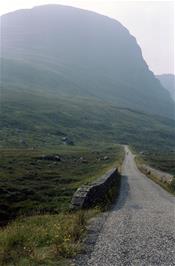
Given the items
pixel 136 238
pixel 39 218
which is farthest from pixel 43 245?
pixel 39 218

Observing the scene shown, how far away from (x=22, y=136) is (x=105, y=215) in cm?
13523

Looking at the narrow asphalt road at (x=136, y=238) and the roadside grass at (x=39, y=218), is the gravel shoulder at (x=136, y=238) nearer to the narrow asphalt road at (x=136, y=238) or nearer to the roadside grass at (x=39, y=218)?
the narrow asphalt road at (x=136, y=238)

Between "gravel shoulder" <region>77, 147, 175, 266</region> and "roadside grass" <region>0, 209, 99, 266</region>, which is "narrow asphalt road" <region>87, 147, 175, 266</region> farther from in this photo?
"roadside grass" <region>0, 209, 99, 266</region>

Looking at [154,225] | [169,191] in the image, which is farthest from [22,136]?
[154,225]

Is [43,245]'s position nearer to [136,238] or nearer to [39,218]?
[136,238]

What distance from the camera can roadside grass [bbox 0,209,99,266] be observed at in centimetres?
1576

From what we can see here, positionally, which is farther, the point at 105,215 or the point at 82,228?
the point at 105,215

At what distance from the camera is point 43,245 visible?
18234 millimetres

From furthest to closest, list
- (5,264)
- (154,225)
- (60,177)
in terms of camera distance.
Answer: (60,177) < (154,225) < (5,264)

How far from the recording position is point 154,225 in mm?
24156

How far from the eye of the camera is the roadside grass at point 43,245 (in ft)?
51.7

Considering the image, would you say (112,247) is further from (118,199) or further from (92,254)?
(118,199)

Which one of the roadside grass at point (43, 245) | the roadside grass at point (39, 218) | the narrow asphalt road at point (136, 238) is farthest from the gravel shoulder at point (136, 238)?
the roadside grass at point (39, 218)

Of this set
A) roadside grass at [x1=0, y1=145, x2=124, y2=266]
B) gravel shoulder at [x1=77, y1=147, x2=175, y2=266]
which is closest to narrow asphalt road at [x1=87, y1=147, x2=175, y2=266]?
gravel shoulder at [x1=77, y1=147, x2=175, y2=266]
